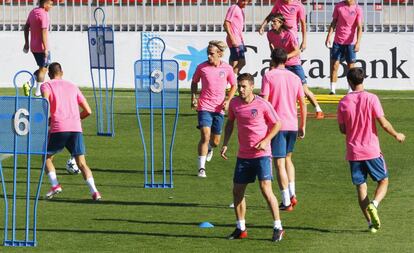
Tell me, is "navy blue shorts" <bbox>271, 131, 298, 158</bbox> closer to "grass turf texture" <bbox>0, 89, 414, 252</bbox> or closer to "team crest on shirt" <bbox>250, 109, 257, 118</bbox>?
"grass turf texture" <bbox>0, 89, 414, 252</bbox>

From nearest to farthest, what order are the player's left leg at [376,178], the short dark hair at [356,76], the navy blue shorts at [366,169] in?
the short dark hair at [356,76]
the player's left leg at [376,178]
the navy blue shorts at [366,169]

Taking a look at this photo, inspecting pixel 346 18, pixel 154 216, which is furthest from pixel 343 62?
pixel 154 216

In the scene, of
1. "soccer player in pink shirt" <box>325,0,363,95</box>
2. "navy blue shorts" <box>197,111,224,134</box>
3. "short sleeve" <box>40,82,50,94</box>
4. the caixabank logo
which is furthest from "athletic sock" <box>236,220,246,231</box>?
the caixabank logo

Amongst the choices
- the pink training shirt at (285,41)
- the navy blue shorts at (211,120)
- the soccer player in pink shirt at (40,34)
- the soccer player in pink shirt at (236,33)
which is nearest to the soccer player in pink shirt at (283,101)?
the navy blue shorts at (211,120)

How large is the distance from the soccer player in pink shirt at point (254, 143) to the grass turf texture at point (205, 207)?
41cm

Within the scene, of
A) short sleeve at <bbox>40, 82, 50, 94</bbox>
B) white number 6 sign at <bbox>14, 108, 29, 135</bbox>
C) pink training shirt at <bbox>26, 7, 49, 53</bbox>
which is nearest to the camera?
white number 6 sign at <bbox>14, 108, 29, 135</bbox>

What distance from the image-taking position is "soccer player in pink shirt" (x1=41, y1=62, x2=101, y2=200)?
55.8 ft

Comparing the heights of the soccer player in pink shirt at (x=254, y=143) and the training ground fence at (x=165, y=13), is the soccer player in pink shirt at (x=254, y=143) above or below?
below

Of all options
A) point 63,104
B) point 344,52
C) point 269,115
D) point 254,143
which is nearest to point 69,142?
point 63,104

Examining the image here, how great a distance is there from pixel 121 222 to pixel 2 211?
160 cm

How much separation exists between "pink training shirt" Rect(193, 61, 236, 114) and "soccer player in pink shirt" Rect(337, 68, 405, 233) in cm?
451

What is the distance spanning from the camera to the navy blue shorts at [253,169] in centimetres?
1461

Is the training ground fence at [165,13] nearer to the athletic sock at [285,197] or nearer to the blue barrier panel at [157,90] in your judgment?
the blue barrier panel at [157,90]

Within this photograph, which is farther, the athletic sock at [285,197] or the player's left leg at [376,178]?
the athletic sock at [285,197]
